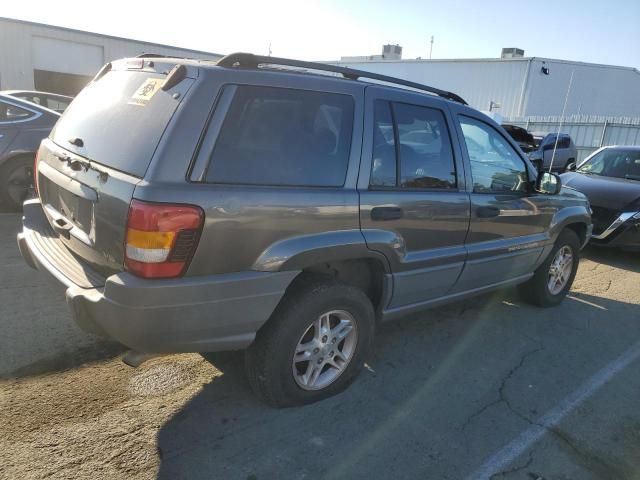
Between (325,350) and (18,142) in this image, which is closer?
(325,350)

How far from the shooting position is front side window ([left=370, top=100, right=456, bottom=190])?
303 centimetres

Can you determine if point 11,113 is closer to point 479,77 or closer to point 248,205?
point 248,205

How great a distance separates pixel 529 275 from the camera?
4551 millimetres

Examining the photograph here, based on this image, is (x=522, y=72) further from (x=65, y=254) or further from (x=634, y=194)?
(x=65, y=254)

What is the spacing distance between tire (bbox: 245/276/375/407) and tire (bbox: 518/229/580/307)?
7.72 feet

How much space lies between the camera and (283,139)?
2602mm

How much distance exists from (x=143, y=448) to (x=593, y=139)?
18.5 meters

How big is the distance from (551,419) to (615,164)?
6.33 m

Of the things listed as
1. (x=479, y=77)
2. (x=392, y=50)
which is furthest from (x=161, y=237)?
(x=392, y=50)

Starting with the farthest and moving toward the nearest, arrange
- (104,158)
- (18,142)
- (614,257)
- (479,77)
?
(479,77)
(614,257)
(18,142)
(104,158)

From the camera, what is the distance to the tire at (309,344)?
2.70m

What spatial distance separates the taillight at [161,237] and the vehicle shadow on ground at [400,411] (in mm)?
944

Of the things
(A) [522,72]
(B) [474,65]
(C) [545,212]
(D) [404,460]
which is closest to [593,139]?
(A) [522,72]

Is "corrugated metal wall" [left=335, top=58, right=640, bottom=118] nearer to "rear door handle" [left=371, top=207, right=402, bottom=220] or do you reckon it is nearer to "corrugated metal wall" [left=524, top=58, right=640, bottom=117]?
"corrugated metal wall" [left=524, top=58, right=640, bottom=117]
